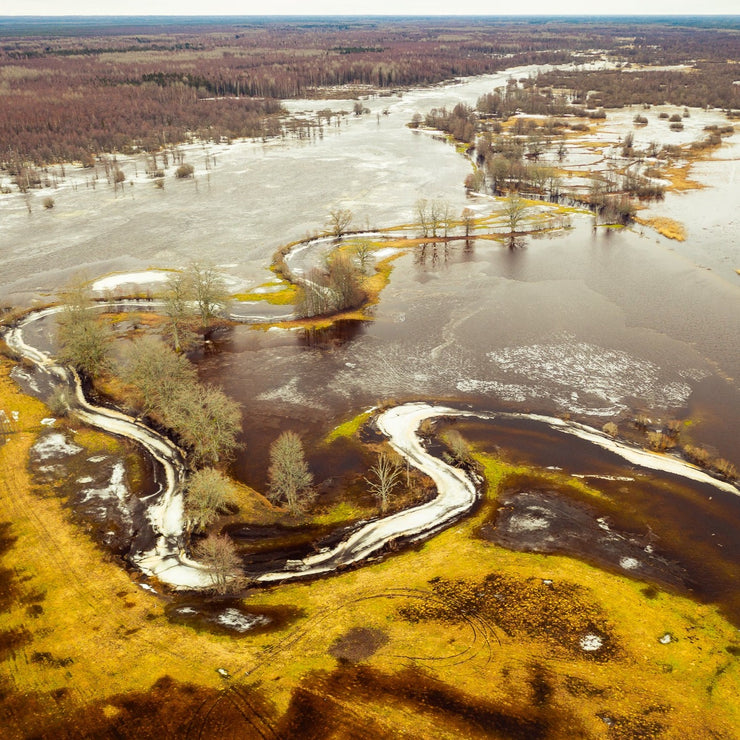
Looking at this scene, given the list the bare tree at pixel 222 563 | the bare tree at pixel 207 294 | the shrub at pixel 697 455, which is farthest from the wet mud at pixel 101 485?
the shrub at pixel 697 455

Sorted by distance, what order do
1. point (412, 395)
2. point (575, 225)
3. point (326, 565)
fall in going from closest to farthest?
1. point (326, 565)
2. point (412, 395)
3. point (575, 225)

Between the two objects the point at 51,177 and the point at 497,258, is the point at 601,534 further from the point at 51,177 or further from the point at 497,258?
the point at 51,177

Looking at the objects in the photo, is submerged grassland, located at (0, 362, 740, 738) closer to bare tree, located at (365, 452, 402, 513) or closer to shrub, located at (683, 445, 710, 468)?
bare tree, located at (365, 452, 402, 513)

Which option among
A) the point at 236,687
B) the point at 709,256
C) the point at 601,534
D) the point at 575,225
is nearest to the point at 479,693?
the point at 236,687

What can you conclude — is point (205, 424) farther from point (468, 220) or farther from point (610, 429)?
point (468, 220)

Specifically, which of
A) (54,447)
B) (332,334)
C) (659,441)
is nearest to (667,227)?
(659,441)

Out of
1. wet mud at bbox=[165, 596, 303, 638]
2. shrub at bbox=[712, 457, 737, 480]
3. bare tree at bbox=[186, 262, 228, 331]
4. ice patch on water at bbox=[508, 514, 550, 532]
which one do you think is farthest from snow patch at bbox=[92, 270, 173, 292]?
shrub at bbox=[712, 457, 737, 480]
